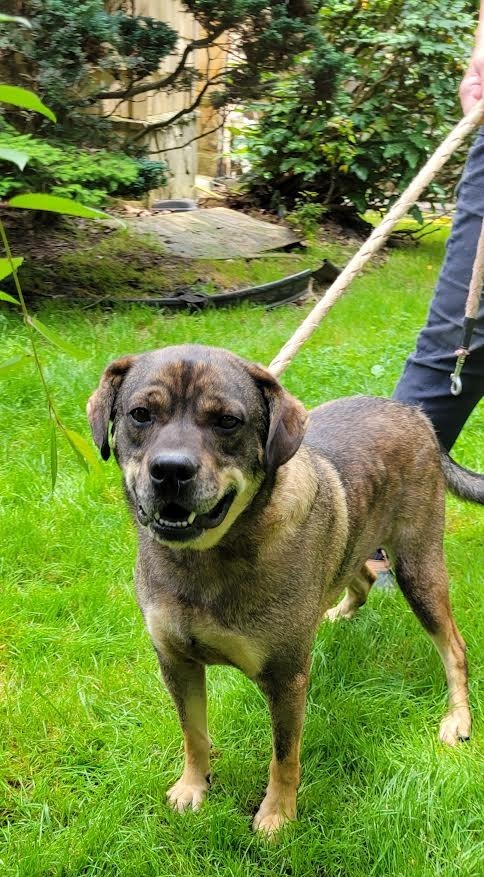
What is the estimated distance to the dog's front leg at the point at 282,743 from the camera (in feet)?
6.92

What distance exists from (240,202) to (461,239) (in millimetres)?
6511

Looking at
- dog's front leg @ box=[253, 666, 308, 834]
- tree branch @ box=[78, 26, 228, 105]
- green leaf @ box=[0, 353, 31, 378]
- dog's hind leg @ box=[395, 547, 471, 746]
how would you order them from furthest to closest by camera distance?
tree branch @ box=[78, 26, 228, 105] → dog's hind leg @ box=[395, 547, 471, 746] → dog's front leg @ box=[253, 666, 308, 834] → green leaf @ box=[0, 353, 31, 378]

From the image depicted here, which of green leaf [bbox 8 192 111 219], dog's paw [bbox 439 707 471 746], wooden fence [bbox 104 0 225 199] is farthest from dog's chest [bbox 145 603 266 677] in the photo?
wooden fence [bbox 104 0 225 199]

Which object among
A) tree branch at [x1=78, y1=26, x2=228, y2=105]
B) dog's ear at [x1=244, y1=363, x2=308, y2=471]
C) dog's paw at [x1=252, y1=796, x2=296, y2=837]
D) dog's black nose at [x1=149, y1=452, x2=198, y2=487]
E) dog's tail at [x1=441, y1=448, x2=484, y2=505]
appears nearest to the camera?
dog's black nose at [x1=149, y1=452, x2=198, y2=487]

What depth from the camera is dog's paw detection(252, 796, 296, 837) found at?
87.5 inches

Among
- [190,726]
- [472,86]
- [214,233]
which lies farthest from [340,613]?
[214,233]

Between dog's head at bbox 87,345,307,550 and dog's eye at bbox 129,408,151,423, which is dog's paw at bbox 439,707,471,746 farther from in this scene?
dog's eye at bbox 129,408,151,423

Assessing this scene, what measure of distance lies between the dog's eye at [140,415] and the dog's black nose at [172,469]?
20 cm

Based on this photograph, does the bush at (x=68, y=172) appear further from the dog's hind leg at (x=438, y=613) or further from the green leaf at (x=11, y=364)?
the green leaf at (x=11, y=364)

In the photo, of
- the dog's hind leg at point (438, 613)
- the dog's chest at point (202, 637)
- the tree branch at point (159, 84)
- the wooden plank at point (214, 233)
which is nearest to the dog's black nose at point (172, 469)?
the dog's chest at point (202, 637)

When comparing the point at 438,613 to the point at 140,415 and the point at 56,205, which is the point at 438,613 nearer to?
the point at 140,415

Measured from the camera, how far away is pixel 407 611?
10.3 ft

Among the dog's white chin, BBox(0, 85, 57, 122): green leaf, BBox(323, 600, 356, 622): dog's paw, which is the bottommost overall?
BBox(323, 600, 356, 622): dog's paw

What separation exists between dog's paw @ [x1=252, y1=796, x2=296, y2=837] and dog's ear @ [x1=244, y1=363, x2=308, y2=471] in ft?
3.29
